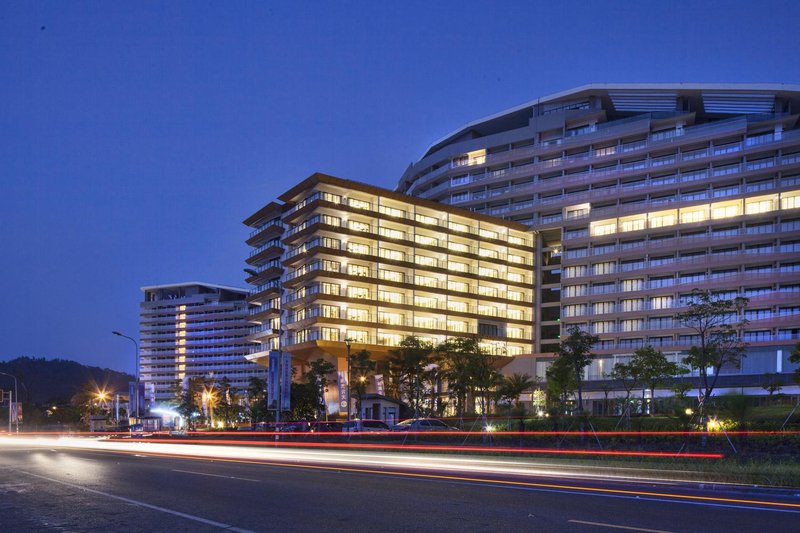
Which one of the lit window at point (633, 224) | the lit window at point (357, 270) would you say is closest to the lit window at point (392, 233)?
the lit window at point (357, 270)

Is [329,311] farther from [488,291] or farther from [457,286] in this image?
[488,291]

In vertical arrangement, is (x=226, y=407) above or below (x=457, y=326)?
below

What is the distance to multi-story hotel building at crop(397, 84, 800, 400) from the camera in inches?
3775

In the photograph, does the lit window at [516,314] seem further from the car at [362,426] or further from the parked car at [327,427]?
the car at [362,426]

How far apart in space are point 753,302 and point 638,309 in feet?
48.1

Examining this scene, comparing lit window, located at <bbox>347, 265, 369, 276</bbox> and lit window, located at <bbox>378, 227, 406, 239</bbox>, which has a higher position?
lit window, located at <bbox>378, 227, 406, 239</bbox>

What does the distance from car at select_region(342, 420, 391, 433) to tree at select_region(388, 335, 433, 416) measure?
20.7 metres

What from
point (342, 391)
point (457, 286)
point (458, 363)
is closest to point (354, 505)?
point (458, 363)

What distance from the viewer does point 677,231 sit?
336ft

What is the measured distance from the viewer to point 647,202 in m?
105

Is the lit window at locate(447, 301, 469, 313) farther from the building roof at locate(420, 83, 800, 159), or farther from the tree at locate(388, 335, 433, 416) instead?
the building roof at locate(420, 83, 800, 159)

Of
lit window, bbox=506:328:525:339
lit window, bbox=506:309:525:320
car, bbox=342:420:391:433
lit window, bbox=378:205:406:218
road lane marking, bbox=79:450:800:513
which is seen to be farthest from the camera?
lit window, bbox=506:309:525:320

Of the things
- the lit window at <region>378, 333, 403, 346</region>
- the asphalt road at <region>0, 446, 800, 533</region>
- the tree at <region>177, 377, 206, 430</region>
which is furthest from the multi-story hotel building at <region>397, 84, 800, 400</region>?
the asphalt road at <region>0, 446, 800, 533</region>

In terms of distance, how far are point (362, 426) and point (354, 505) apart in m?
46.4
